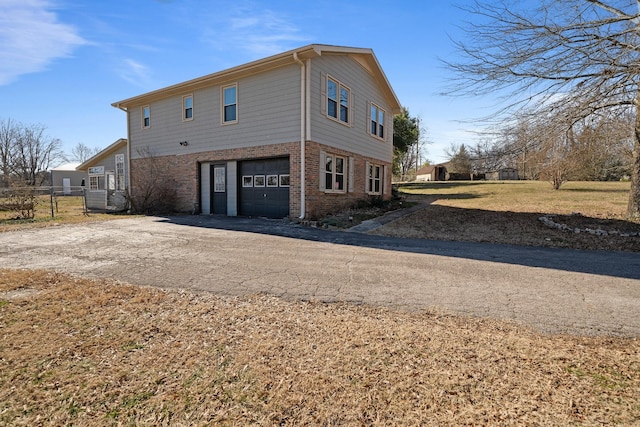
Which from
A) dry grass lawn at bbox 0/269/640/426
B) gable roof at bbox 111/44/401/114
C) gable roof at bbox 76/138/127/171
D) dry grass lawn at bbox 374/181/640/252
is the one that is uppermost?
gable roof at bbox 111/44/401/114

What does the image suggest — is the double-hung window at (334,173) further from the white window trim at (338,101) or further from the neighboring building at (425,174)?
the neighboring building at (425,174)

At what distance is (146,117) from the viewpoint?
16.3 meters

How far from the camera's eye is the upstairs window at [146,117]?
1612 cm

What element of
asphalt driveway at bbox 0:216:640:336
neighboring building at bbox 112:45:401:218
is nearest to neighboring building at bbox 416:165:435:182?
neighboring building at bbox 112:45:401:218

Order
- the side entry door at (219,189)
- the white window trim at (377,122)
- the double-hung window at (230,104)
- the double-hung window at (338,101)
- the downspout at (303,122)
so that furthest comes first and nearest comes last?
1. the white window trim at (377,122)
2. the side entry door at (219,189)
3. the double-hung window at (230,104)
4. the double-hung window at (338,101)
5. the downspout at (303,122)

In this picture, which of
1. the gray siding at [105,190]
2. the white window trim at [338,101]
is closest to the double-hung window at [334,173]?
the white window trim at [338,101]

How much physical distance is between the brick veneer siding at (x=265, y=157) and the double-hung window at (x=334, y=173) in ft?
0.77

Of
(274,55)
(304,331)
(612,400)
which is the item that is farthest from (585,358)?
(274,55)

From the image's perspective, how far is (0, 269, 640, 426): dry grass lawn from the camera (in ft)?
6.59

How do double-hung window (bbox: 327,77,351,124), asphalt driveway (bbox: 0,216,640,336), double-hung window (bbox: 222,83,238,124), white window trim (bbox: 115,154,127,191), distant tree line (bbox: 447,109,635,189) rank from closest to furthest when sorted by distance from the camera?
asphalt driveway (bbox: 0,216,640,336)
distant tree line (bbox: 447,109,635,189)
double-hung window (bbox: 327,77,351,124)
double-hung window (bbox: 222,83,238,124)
white window trim (bbox: 115,154,127,191)

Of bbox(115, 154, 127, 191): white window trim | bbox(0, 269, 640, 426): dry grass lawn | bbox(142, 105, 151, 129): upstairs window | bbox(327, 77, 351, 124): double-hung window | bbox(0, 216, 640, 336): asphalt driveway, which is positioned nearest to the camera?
bbox(0, 269, 640, 426): dry grass lawn

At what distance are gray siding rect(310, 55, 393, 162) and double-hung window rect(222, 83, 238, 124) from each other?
11.6 ft

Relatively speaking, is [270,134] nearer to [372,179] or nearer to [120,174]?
[372,179]

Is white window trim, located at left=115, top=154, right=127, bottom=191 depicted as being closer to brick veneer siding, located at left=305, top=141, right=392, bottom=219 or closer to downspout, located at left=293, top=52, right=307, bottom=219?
downspout, located at left=293, top=52, right=307, bottom=219
